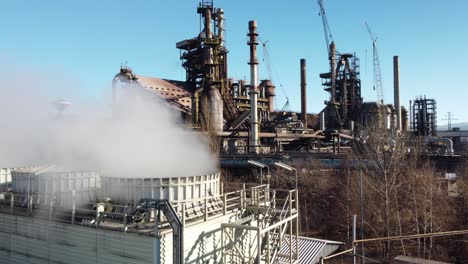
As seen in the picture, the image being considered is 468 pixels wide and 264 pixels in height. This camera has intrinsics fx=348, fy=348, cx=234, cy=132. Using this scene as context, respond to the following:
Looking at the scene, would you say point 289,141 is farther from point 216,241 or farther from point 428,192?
point 216,241

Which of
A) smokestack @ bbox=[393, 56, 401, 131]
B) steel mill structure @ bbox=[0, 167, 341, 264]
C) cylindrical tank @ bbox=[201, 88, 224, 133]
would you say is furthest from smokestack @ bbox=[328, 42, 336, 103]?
steel mill structure @ bbox=[0, 167, 341, 264]

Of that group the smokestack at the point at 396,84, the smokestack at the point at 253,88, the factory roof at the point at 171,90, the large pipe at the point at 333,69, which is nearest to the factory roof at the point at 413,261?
the smokestack at the point at 253,88

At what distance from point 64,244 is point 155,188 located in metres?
3.29

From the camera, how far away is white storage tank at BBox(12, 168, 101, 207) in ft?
38.1

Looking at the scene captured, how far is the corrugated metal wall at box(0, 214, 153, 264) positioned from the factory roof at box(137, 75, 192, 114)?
32.5 metres

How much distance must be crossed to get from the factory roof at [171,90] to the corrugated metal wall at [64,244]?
32505 mm

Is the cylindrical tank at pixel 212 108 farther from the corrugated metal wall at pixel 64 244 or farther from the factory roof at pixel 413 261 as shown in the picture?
the corrugated metal wall at pixel 64 244

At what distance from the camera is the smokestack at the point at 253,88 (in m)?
39.4

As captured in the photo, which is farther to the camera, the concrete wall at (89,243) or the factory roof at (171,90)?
the factory roof at (171,90)

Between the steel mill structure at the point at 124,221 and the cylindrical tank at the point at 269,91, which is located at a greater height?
the cylindrical tank at the point at 269,91

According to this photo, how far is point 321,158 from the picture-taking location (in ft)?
107

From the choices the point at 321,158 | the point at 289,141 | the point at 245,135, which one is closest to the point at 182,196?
the point at 321,158

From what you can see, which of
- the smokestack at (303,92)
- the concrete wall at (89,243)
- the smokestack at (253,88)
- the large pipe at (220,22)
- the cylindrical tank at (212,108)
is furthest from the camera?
the smokestack at (303,92)

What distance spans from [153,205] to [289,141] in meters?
39.8
